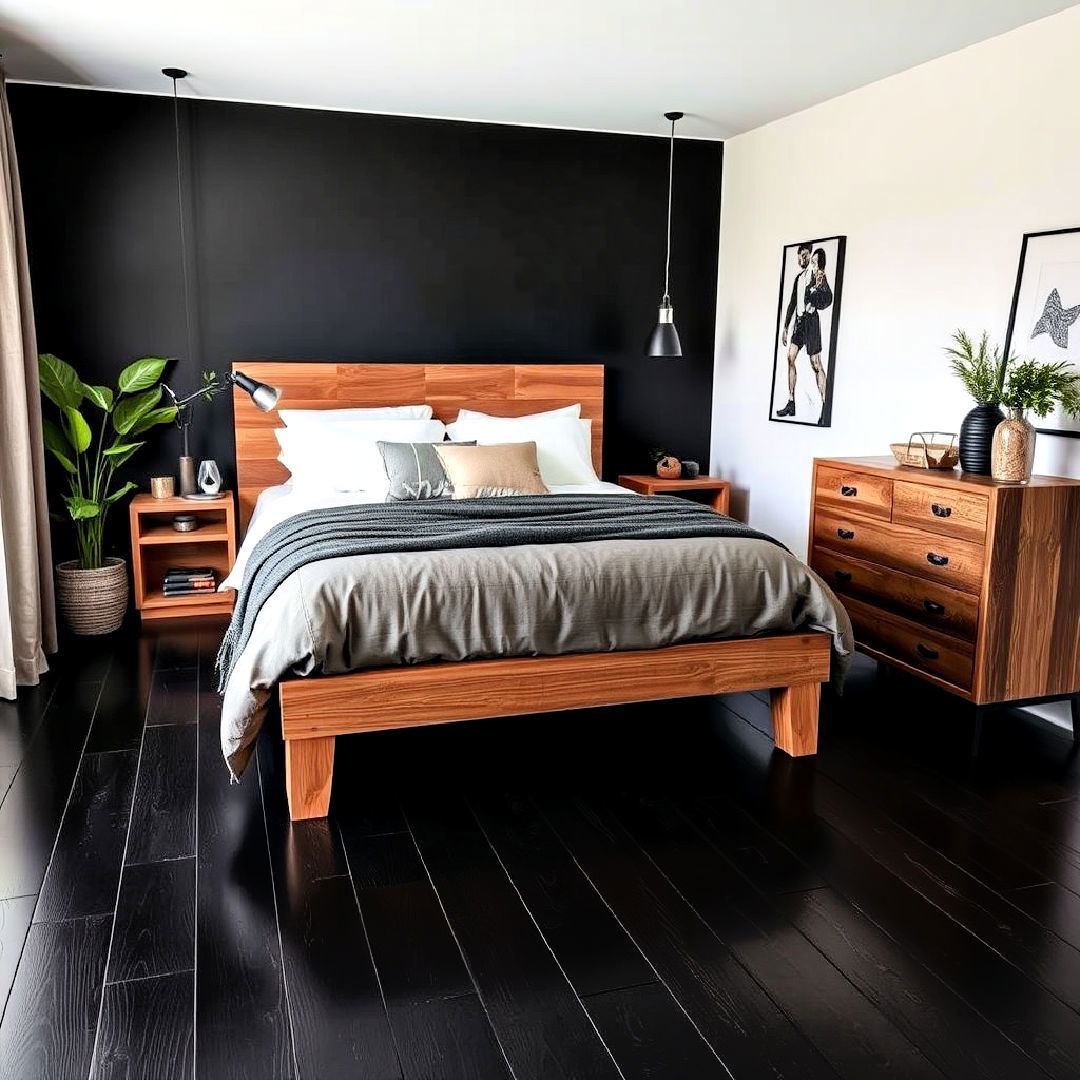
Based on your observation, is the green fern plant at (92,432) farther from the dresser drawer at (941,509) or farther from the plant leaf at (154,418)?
the dresser drawer at (941,509)

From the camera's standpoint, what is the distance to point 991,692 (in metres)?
3.17

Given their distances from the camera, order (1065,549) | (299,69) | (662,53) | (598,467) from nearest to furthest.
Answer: (1065,549)
(662,53)
(299,69)
(598,467)

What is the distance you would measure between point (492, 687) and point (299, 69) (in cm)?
291

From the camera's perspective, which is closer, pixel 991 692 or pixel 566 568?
pixel 566 568

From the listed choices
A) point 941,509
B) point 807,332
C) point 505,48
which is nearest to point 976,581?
point 941,509

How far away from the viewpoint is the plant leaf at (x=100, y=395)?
4.44 m

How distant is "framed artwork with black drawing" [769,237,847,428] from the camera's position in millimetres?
4699

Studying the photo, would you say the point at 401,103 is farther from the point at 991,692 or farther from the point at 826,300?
the point at 991,692

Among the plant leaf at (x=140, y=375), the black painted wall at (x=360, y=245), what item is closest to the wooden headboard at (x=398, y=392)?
the black painted wall at (x=360, y=245)

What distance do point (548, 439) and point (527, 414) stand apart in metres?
0.51

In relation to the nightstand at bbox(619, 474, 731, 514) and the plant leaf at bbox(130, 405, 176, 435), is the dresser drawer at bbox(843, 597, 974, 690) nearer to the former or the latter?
the nightstand at bbox(619, 474, 731, 514)

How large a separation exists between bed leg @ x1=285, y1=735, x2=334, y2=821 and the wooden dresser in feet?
6.64

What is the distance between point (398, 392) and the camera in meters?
5.12

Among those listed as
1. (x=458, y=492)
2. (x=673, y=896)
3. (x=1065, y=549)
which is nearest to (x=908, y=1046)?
(x=673, y=896)
